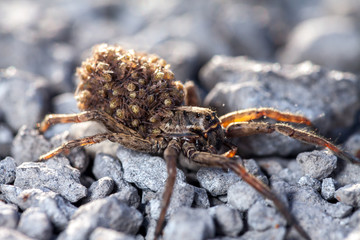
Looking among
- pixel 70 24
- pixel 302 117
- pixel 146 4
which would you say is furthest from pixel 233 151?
pixel 146 4

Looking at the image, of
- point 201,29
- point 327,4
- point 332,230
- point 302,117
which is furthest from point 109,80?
point 327,4

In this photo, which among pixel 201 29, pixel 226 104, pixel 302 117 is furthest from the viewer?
pixel 201 29

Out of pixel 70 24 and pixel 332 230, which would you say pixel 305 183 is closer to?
pixel 332 230

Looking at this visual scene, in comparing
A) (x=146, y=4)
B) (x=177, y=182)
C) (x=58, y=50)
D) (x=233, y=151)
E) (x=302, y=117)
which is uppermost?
(x=146, y=4)

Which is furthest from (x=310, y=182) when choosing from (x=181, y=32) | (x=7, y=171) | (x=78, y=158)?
(x=181, y=32)

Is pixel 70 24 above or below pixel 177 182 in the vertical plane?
above

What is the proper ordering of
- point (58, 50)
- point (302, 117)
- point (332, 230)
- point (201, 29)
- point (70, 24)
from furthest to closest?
point (70, 24) < point (201, 29) < point (58, 50) < point (302, 117) < point (332, 230)

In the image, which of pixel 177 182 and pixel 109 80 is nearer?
pixel 177 182

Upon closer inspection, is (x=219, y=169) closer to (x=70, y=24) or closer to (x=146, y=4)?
(x=70, y=24)
